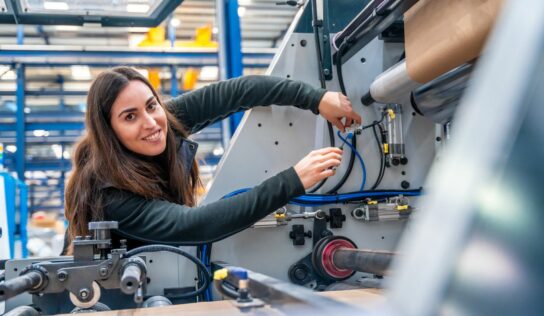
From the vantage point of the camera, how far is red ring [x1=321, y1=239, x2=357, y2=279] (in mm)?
1550

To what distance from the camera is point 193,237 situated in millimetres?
1348

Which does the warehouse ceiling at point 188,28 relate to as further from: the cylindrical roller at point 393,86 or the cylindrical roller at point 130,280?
the cylindrical roller at point 130,280

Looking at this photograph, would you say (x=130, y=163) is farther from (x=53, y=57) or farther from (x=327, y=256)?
(x=53, y=57)

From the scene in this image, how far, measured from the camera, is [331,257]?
157 centimetres

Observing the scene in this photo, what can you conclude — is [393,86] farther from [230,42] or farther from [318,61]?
[230,42]

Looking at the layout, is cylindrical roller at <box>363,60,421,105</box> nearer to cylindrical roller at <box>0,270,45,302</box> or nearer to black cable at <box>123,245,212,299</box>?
black cable at <box>123,245,212,299</box>

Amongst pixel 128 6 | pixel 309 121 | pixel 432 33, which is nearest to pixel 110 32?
pixel 128 6

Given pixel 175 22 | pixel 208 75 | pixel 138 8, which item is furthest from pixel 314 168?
pixel 175 22

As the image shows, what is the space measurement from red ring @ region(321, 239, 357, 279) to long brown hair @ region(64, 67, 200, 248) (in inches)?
20.2

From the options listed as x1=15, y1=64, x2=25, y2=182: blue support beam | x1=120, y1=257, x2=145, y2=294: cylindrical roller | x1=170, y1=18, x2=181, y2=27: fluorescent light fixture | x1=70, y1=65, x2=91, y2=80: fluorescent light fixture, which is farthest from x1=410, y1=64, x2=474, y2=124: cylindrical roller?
x1=70, y1=65, x2=91, y2=80: fluorescent light fixture

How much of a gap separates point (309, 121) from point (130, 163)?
2.16ft

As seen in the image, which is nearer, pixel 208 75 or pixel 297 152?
pixel 297 152

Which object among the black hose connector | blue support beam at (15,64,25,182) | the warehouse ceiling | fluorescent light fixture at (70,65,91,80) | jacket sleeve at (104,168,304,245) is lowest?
jacket sleeve at (104,168,304,245)

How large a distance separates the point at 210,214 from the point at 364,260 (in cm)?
45
